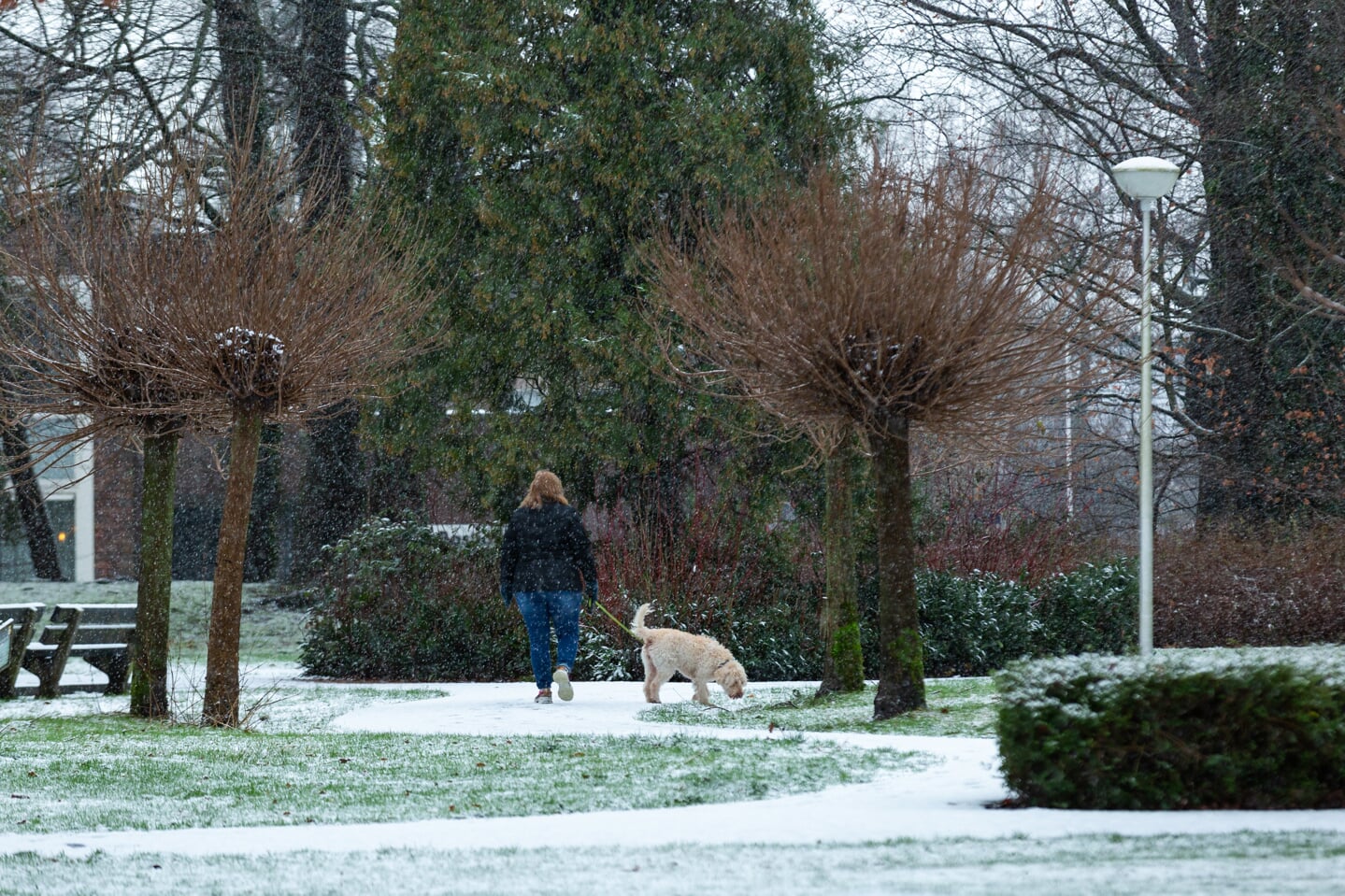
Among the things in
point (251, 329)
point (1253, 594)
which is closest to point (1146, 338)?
point (1253, 594)

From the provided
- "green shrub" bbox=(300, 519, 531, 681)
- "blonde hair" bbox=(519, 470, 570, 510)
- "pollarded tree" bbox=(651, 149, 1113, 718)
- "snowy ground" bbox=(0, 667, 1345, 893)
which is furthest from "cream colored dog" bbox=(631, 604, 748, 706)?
"snowy ground" bbox=(0, 667, 1345, 893)

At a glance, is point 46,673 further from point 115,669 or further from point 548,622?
point 548,622

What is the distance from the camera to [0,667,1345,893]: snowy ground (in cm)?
534

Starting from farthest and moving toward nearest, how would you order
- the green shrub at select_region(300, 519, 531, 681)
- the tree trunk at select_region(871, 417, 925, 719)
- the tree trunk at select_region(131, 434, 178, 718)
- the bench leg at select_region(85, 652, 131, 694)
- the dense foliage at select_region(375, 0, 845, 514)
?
the dense foliage at select_region(375, 0, 845, 514) < the green shrub at select_region(300, 519, 531, 681) < the bench leg at select_region(85, 652, 131, 694) < the tree trunk at select_region(131, 434, 178, 718) < the tree trunk at select_region(871, 417, 925, 719)

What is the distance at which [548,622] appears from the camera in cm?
1327

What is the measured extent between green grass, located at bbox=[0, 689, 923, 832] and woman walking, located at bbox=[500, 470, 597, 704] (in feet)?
7.74

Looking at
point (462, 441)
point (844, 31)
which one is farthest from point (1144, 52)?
point (462, 441)

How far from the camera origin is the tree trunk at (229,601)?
40.3ft

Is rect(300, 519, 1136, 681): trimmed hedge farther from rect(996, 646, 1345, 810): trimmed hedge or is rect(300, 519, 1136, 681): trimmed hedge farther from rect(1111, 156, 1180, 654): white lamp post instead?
rect(996, 646, 1345, 810): trimmed hedge

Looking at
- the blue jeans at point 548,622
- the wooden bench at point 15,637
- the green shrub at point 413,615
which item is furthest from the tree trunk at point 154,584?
the green shrub at point 413,615

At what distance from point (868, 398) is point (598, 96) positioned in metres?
8.51

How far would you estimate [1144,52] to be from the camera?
72.9ft

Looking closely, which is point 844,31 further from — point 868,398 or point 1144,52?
point 868,398

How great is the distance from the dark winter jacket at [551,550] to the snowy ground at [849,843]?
5.26 meters
